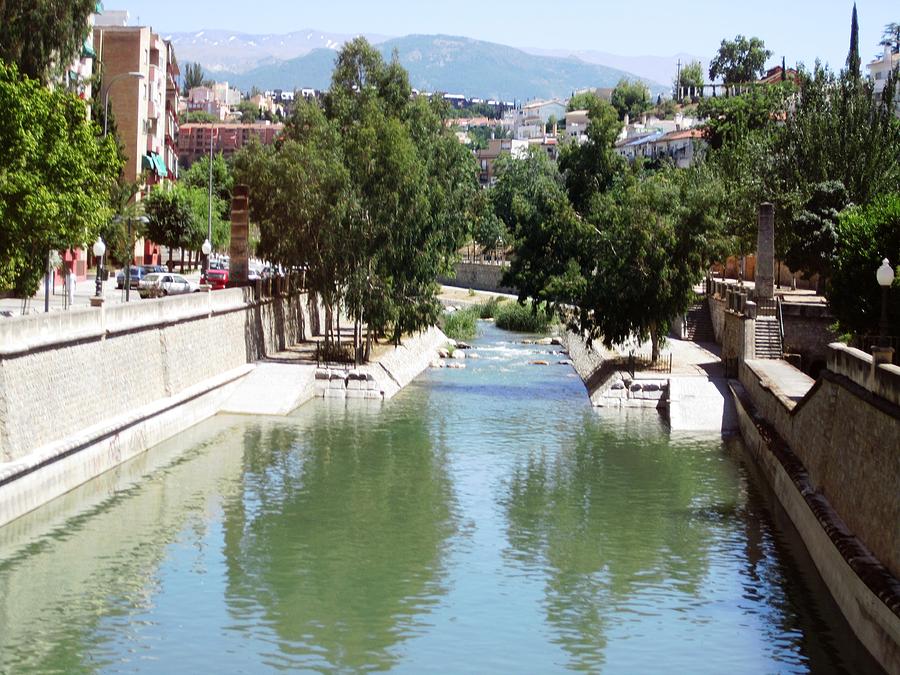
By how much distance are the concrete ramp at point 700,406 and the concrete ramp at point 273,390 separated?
13.2 meters

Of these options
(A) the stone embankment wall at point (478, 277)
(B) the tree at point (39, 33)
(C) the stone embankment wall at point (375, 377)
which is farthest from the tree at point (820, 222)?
(A) the stone embankment wall at point (478, 277)

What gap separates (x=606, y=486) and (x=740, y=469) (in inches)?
193

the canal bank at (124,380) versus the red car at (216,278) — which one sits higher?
the red car at (216,278)

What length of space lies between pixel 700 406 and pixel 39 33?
85.9 feet

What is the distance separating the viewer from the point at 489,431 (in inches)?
1795

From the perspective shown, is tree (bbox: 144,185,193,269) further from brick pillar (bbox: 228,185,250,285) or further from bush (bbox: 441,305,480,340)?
brick pillar (bbox: 228,185,250,285)

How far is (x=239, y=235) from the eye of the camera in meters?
56.5

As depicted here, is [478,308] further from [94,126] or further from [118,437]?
[118,437]

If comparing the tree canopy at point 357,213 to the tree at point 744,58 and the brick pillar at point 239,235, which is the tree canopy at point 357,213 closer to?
the brick pillar at point 239,235

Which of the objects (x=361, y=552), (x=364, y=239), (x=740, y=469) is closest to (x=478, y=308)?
(x=364, y=239)

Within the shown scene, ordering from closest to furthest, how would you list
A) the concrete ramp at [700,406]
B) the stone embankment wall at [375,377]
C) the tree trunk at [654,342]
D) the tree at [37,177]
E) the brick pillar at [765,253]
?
the tree at [37,177]
the concrete ramp at [700,406]
the stone embankment wall at [375,377]
the tree trunk at [654,342]
the brick pillar at [765,253]

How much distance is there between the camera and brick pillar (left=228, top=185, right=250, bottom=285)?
184 ft

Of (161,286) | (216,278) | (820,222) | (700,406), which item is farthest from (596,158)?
(700,406)

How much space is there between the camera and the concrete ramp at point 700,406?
47562 millimetres
